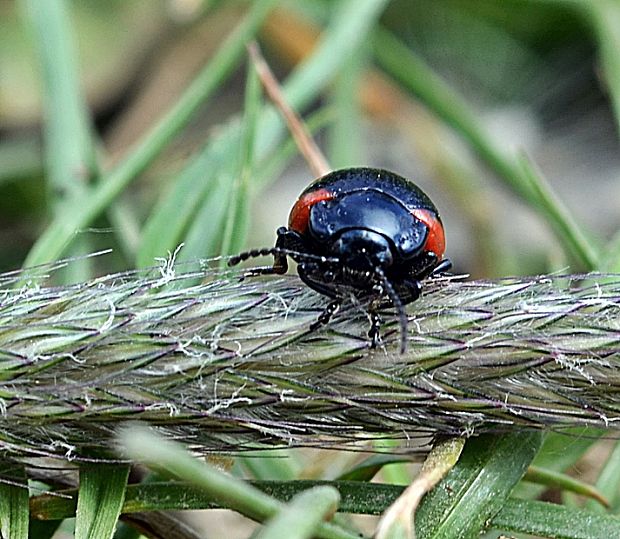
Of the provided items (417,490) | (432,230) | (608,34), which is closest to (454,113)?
(608,34)

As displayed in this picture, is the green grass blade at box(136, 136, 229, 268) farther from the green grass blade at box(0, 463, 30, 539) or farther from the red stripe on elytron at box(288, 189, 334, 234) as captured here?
the green grass blade at box(0, 463, 30, 539)

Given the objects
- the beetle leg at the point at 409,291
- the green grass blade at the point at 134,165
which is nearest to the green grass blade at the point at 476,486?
the beetle leg at the point at 409,291

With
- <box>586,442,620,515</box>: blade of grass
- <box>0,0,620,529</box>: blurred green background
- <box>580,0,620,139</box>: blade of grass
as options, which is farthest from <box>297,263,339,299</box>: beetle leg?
<box>580,0,620,139</box>: blade of grass

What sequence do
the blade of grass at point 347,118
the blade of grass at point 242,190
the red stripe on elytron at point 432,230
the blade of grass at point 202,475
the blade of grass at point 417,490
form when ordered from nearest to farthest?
the blade of grass at point 202,475
the blade of grass at point 417,490
the red stripe on elytron at point 432,230
the blade of grass at point 242,190
the blade of grass at point 347,118

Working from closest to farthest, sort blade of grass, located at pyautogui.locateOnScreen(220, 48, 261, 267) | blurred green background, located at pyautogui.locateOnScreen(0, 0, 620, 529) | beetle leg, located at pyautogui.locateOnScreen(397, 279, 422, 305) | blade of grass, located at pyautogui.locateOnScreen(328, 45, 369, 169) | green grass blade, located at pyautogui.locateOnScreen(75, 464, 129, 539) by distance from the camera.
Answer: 1. green grass blade, located at pyautogui.locateOnScreen(75, 464, 129, 539)
2. beetle leg, located at pyautogui.locateOnScreen(397, 279, 422, 305)
3. blade of grass, located at pyautogui.locateOnScreen(220, 48, 261, 267)
4. blurred green background, located at pyautogui.locateOnScreen(0, 0, 620, 529)
5. blade of grass, located at pyautogui.locateOnScreen(328, 45, 369, 169)

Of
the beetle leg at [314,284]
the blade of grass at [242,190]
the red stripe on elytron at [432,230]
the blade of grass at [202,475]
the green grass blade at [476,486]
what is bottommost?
the blade of grass at [202,475]

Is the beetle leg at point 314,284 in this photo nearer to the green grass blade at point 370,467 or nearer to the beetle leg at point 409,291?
the beetle leg at point 409,291
